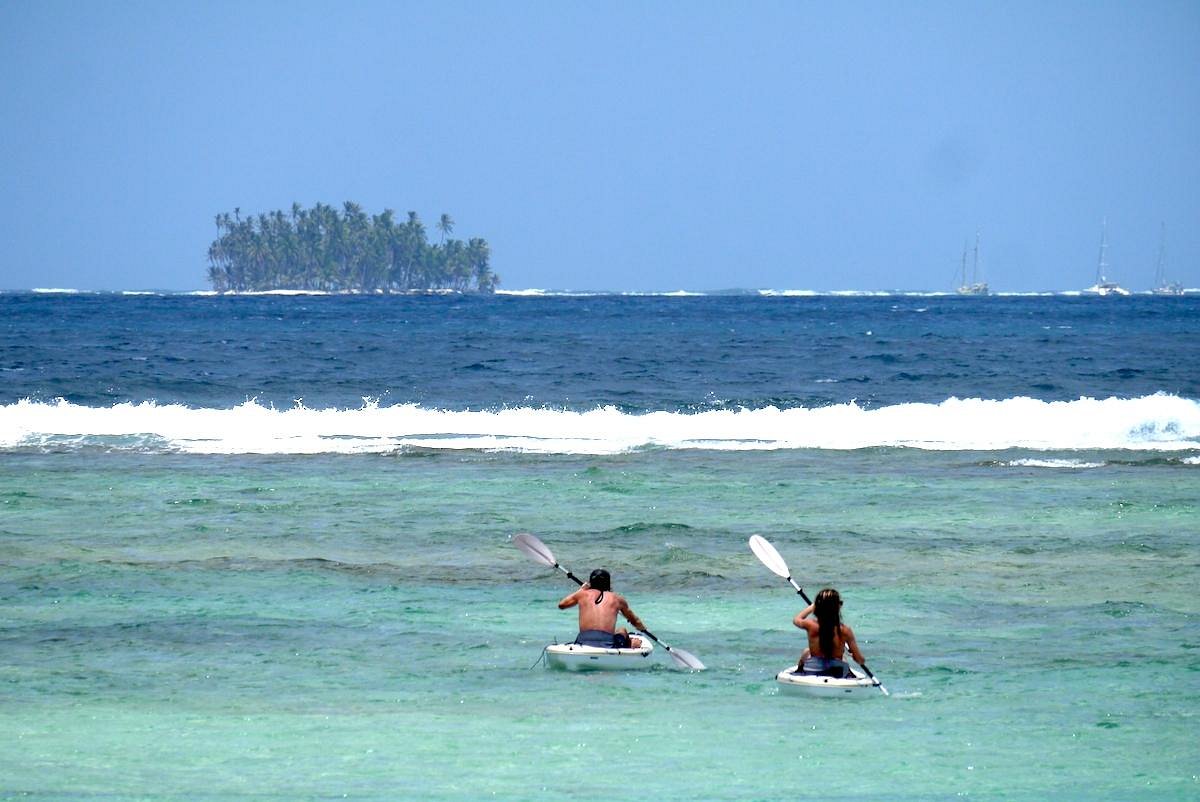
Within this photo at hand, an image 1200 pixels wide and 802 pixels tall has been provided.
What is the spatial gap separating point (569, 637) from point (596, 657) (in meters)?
1.56

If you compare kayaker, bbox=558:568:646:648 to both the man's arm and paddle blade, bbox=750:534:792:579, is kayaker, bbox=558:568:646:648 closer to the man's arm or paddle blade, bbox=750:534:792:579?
the man's arm

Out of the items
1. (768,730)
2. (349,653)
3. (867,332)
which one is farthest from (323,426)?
(867,332)

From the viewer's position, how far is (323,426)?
39.6 meters

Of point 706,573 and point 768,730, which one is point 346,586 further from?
point 768,730

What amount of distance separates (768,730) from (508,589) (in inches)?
249

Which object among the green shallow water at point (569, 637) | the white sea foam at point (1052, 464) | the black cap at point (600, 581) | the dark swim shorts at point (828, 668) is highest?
the white sea foam at point (1052, 464)

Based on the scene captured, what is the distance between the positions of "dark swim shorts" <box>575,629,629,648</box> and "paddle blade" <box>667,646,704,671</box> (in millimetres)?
433

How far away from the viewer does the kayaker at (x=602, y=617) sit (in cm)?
1411

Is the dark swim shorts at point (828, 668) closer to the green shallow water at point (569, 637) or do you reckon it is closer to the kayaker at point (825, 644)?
the kayaker at point (825, 644)

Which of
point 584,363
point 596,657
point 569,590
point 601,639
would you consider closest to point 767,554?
point 601,639

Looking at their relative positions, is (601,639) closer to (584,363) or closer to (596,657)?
(596,657)

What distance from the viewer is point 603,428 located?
39469 millimetres

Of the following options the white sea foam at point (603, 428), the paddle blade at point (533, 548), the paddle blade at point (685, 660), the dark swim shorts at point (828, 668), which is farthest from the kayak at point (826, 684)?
the white sea foam at point (603, 428)

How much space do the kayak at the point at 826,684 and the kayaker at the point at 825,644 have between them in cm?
7
